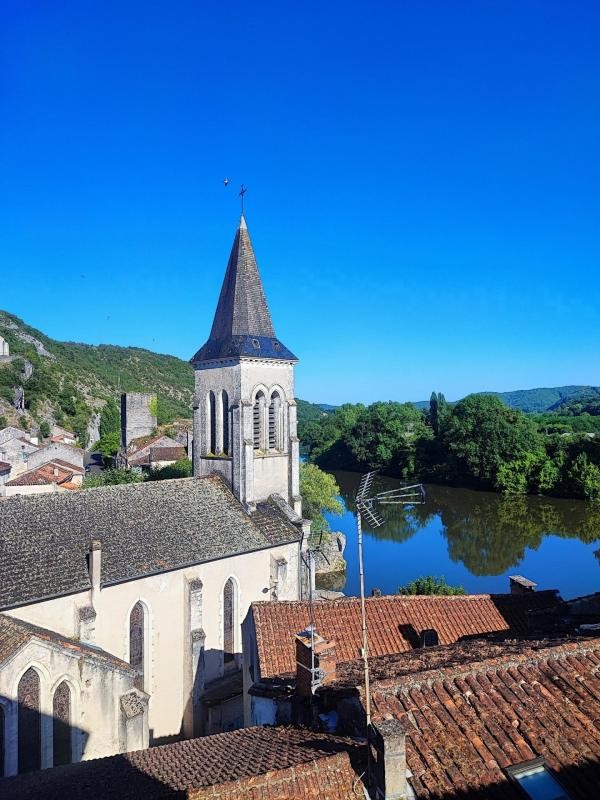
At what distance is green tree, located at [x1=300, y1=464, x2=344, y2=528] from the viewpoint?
37.2 meters

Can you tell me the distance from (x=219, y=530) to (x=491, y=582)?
20.2 m

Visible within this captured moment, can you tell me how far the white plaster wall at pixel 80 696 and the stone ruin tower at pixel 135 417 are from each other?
57.1 meters

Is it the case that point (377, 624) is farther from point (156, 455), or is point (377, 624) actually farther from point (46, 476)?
point (156, 455)

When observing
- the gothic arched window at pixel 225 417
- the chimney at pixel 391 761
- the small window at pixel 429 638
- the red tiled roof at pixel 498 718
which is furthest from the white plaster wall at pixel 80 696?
the gothic arched window at pixel 225 417

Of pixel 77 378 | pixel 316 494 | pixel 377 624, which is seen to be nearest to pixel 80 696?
pixel 377 624

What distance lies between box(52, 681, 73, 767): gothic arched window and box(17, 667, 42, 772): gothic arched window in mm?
327

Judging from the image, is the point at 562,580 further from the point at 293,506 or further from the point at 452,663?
the point at 452,663

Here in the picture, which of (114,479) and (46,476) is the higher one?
Result: (114,479)

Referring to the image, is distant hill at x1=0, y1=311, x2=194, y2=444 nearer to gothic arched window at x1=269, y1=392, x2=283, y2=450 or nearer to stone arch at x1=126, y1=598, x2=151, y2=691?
gothic arched window at x1=269, y1=392, x2=283, y2=450

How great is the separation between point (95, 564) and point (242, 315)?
11.4m

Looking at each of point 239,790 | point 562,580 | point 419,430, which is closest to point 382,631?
point 239,790

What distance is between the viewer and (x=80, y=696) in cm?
1244

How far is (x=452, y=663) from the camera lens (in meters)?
8.41

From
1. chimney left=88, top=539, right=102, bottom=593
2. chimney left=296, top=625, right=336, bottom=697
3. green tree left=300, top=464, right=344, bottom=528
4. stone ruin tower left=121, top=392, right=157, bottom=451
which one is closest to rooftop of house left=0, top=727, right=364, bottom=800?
chimney left=296, top=625, right=336, bottom=697
